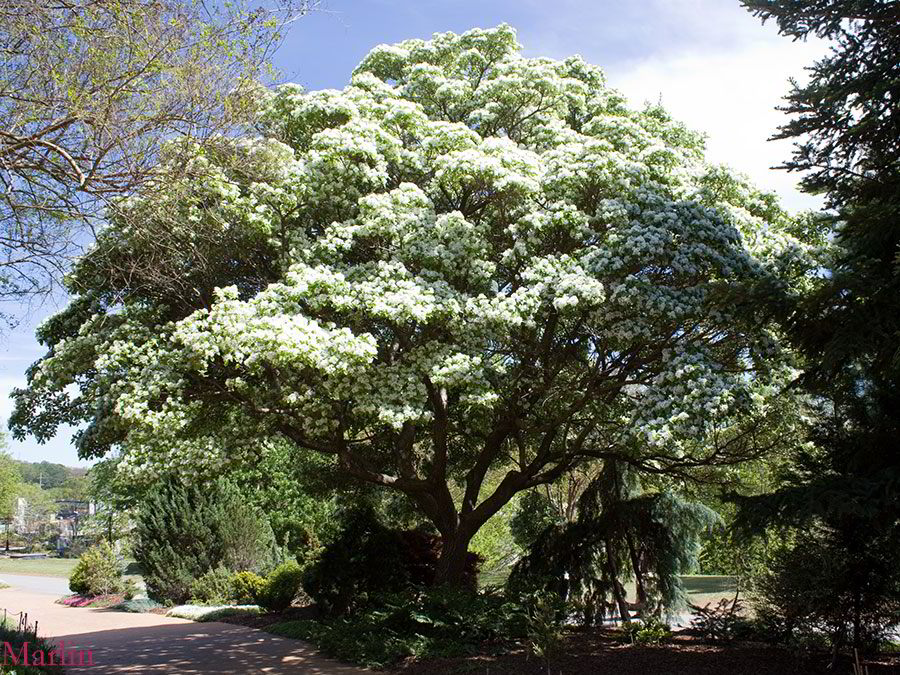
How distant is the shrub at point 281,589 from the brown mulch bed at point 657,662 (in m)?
7.35

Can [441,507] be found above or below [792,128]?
below

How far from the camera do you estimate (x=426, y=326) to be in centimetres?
1024

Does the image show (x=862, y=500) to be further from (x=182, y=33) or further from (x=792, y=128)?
(x=182, y=33)

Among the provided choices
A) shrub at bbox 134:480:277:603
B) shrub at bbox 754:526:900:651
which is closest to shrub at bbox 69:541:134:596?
shrub at bbox 134:480:277:603

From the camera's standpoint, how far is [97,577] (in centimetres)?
2202

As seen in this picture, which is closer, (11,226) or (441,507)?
(11,226)

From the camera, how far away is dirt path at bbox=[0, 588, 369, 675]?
9.85 m

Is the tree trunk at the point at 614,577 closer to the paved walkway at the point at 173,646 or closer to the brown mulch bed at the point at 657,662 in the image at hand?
the brown mulch bed at the point at 657,662

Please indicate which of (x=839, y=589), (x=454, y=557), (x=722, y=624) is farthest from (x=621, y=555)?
(x=839, y=589)

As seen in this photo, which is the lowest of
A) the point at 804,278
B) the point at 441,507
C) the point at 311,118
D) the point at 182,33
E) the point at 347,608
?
the point at 347,608

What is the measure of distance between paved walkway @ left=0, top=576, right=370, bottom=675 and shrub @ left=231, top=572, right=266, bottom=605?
2095 millimetres

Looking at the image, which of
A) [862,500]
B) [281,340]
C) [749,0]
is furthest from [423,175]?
[862,500]

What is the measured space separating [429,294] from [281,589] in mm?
10187

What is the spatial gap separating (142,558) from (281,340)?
48.0 ft
